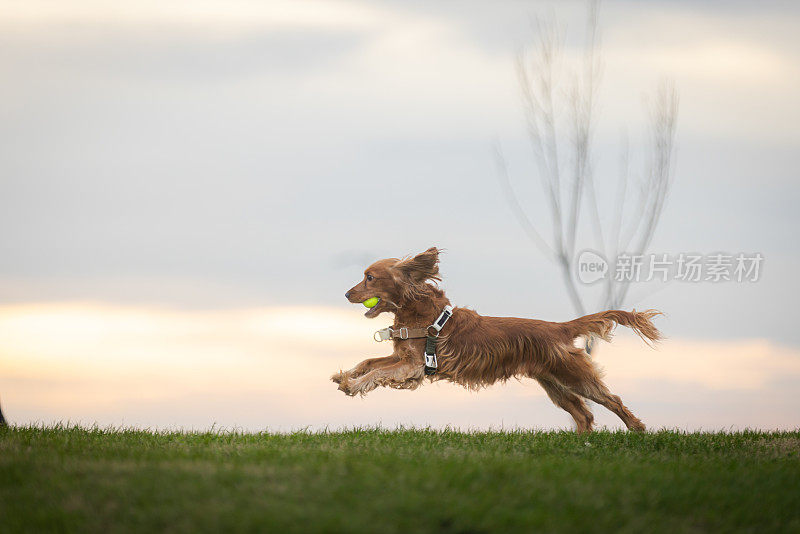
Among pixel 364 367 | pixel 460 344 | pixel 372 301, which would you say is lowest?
pixel 364 367

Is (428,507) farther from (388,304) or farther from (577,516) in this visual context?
(388,304)

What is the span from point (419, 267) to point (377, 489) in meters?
3.68

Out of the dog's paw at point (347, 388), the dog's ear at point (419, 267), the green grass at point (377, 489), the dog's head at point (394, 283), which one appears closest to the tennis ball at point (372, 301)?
the dog's head at point (394, 283)

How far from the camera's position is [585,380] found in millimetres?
8906

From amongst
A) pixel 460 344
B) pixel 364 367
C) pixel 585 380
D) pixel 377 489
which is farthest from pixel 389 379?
pixel 377 489

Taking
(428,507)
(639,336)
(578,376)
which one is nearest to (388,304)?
(578,376)

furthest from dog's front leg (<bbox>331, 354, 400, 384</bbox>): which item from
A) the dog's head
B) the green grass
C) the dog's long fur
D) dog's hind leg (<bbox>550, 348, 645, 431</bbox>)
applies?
dog's hind leg (<bbox>550, 348, 645, 431</bbox>)

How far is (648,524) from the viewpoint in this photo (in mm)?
5352

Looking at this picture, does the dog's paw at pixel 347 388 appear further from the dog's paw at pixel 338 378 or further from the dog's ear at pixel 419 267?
the dog's ear at pixel 419 267

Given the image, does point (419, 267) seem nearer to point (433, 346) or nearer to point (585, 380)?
point (433, 346)

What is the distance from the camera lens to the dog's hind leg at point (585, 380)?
28.9ft

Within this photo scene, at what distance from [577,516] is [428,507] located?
1.03 metres

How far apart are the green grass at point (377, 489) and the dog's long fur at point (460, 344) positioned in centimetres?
91

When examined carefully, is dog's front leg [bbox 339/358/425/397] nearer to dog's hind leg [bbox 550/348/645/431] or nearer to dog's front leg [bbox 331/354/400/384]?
dog's front leg [bbox 331/354/400/384]
